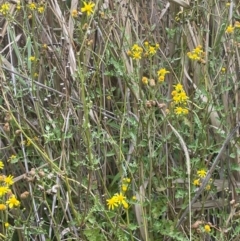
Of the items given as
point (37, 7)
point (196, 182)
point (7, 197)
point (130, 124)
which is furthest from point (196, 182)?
point (37, 7)

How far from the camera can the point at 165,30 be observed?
1748 millimetres

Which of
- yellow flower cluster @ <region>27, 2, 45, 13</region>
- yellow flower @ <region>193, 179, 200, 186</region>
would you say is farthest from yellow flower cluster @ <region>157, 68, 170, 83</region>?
yellow flower cluster @ <region>27, 2, 45, 13</region>

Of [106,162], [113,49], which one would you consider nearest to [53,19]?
[113,49]

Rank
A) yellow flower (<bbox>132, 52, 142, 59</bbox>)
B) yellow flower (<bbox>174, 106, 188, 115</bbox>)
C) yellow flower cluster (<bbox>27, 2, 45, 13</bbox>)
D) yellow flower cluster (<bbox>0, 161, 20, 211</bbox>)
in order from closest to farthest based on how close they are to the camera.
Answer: yellow flower cluster (<bbox>0, 161, 20, 211</bbox>), yellow flower (<bbox>174, 106, 188, 115</bbox>), yellow flower (<bbox>132, 52, 142, 59</bbox>), yellow flower cluster (<bbox>27, 2, 45, 13</bbox>)

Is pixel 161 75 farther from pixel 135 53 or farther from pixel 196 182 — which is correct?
pixel 196 182

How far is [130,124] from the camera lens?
5.01ft

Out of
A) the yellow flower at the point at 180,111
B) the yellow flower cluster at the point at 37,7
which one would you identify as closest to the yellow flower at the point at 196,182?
the yellow flower at the point at 180,111

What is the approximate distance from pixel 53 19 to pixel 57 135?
574 millimetres

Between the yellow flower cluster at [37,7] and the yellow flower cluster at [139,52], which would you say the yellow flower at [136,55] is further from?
the yellow flower cluster at [37,7]

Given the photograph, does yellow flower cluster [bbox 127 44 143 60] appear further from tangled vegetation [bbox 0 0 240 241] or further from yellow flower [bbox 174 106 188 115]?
yellow flower [bbox 174 106 188 115]

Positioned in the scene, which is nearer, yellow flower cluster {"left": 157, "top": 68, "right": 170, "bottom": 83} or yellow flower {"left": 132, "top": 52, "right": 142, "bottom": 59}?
yellow flower cluster {"left": 157, "top": 68, "right": 170, "bottom": 83}

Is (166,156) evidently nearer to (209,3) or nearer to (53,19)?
(209,3)

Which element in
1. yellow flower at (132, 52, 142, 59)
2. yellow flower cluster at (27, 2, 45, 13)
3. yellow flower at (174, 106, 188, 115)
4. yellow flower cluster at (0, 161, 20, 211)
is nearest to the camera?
yellow flower cluster at (0, 161, 20, 211)

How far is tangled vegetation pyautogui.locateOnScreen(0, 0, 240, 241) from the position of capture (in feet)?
4.29
